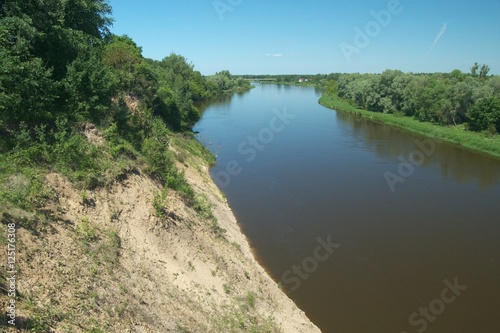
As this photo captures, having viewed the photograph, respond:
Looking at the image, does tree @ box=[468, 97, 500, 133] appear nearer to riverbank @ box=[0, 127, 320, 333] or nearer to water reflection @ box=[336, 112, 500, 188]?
water reflection @ box=[336, 112, 500, 188]

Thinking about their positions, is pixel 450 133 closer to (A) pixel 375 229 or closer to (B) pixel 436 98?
(B) pixel 436 98

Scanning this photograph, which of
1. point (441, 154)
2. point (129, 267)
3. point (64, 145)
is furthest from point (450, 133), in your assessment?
point (64, 145)

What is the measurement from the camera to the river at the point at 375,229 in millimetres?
15391

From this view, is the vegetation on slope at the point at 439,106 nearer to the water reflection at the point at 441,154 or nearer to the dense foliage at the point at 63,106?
the water reflection at the point at 441,154

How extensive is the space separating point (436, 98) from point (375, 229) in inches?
1824

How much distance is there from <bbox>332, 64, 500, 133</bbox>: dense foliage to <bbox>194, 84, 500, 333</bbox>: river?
410 inches

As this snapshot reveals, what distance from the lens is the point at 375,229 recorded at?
22.0 m

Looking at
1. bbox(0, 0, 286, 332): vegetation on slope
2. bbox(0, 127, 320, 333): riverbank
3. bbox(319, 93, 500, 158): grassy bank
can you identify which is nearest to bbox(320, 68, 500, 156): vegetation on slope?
bbox(319, 93, 500, 158): grassy bank

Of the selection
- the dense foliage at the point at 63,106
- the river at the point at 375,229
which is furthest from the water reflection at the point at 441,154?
the dense foliage at the point at 63,106

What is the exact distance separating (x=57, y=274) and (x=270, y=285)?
951cm

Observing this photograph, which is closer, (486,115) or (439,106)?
(486,115)

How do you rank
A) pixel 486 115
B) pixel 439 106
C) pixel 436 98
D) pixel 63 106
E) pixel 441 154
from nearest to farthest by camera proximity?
pixel 63 106 → pixel 441 154 → pixel 486 115 → pixel 439 106 → pixel 436 98

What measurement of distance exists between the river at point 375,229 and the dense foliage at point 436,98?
10403mm

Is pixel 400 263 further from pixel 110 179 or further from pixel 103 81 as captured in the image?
pixel 103 81
